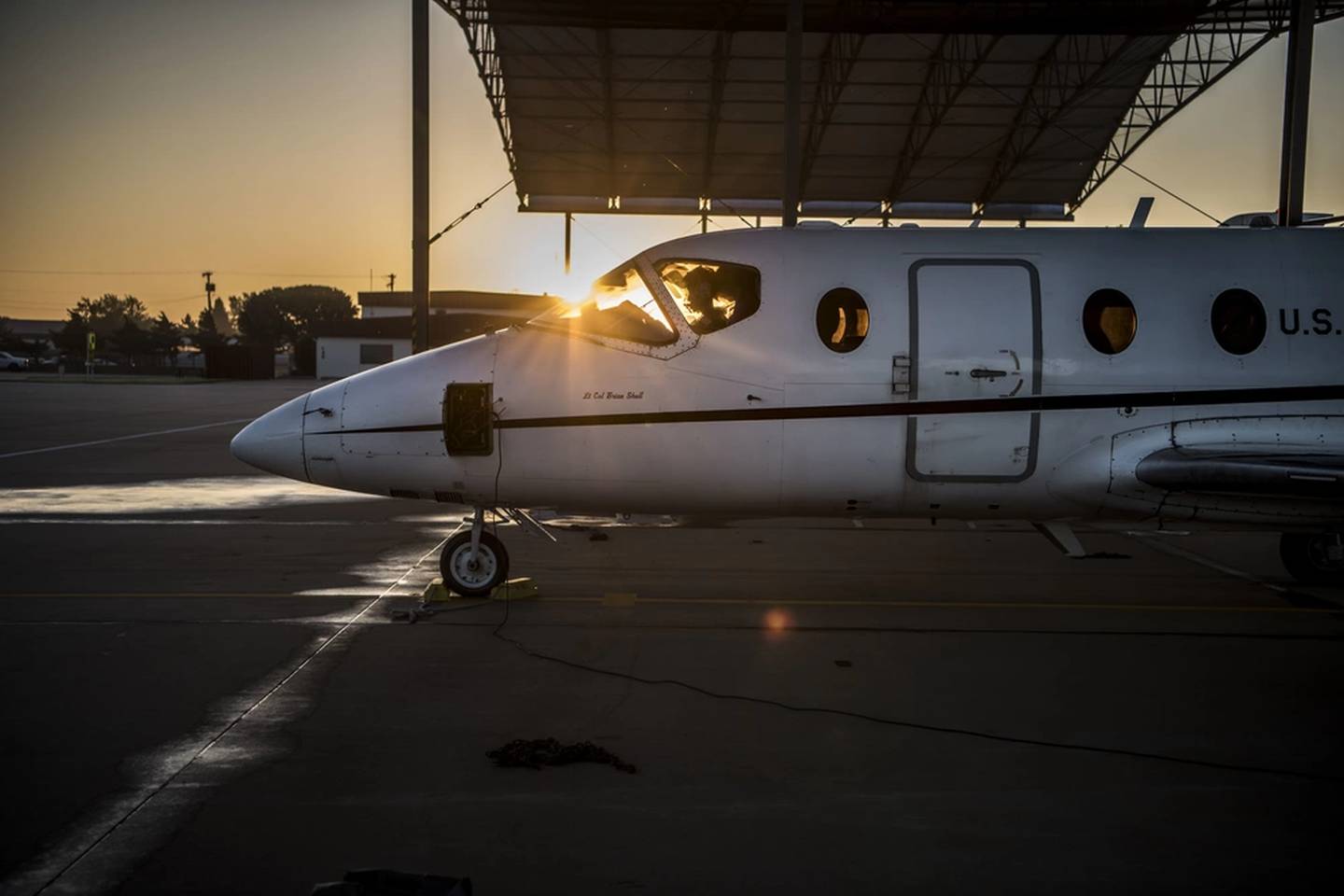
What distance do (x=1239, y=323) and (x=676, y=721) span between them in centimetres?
575

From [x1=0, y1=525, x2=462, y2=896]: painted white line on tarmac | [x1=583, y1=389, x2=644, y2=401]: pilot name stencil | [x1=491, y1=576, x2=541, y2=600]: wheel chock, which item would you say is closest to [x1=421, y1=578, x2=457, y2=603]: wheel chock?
[x1=491, y1=576, x2=541, y2=600]: wheel chock

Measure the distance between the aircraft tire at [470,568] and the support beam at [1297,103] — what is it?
1313 centimetres

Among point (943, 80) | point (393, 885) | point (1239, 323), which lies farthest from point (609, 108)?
point (393, 885)

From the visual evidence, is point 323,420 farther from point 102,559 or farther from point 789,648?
point 789,648

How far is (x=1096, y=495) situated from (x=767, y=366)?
9.09ft

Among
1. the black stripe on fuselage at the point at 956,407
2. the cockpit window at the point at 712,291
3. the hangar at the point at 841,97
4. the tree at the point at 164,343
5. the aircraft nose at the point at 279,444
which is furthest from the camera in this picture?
the tree at the point at 164,343

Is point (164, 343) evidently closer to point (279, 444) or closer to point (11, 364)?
point (11, 364)

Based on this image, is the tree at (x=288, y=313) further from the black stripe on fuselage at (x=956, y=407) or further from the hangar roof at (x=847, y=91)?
the black stripe on fuselage at (x=956, y=407)

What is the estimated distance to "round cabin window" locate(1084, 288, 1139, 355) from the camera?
8422 mm

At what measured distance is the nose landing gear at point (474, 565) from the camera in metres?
8.84

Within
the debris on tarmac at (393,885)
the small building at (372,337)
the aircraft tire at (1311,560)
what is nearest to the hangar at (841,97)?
the aircraft tire at (1311,560)

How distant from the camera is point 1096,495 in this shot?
8.38 metres

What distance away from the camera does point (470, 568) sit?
29.2 ft

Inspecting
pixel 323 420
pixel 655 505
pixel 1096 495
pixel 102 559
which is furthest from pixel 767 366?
pixel 102 559
